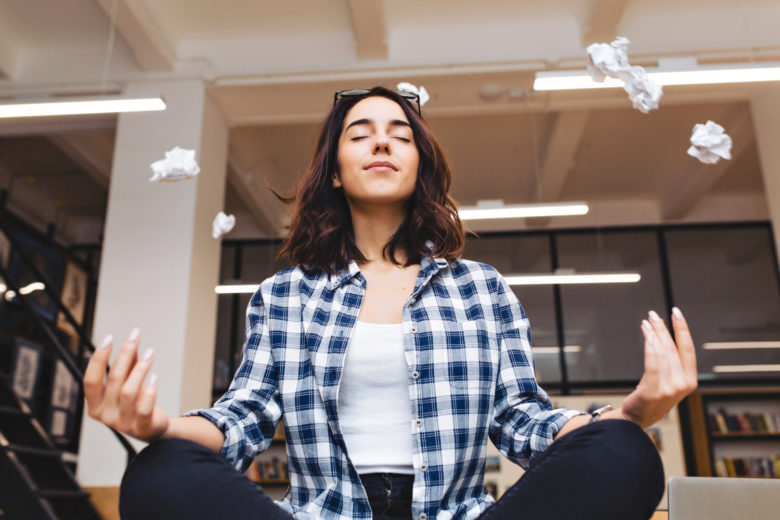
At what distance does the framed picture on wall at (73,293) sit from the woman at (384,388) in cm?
708

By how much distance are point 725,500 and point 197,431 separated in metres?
0.96

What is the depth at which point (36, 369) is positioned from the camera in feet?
20.7

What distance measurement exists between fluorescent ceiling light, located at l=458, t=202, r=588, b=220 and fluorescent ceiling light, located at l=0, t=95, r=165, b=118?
2374 millimetres

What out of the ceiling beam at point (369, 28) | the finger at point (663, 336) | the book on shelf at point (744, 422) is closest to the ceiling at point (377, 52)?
the ceiling beam at point (369, 28)

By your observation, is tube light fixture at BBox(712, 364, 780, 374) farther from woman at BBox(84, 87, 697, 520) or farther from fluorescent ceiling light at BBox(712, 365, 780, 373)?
woman at BBox(84, 87, 697, 520)

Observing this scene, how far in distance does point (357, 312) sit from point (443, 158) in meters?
0.46

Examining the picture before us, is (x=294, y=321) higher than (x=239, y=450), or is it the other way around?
(x=294, y=321)

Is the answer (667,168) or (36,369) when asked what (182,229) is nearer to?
(36,369)

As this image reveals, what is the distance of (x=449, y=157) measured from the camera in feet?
9.84

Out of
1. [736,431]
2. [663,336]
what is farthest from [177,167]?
[736,431]

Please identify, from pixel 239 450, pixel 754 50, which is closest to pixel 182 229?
pixel 239 450

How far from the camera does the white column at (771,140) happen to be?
202 inches

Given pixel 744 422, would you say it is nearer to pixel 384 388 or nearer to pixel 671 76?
pixel 671 76

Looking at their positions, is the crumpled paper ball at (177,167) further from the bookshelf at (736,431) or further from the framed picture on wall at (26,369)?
the bookshelf at (736,431)
